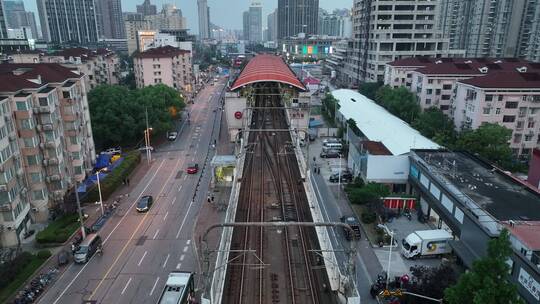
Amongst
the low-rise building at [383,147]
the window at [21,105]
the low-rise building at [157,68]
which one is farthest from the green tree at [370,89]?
the window at [21,105]

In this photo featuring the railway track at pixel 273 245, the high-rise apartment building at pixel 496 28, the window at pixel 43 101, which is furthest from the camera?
the high-rise apartment building at pixel 496 28

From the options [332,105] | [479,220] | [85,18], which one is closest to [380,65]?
[332,105]

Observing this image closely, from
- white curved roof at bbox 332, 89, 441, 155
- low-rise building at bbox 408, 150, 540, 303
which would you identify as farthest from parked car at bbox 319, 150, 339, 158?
low-rise building at bbox 408, 150, 540, 303

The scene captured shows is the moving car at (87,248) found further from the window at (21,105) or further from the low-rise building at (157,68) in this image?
the low-rise building at (157,68)

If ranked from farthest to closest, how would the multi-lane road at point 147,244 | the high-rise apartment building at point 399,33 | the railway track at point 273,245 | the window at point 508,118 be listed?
the high-rise apartment building at point 399,33 → the window at point 508,118 → the multi-lane road at point 147,244 → the railway track at point 273,245

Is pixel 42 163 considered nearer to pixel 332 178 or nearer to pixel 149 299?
pixel 149 299

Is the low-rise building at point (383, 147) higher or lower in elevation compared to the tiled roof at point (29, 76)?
lower

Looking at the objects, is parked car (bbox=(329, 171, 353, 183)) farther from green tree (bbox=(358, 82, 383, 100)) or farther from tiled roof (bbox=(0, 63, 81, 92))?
green tree (bbox=(358, 82, 383, 100))
